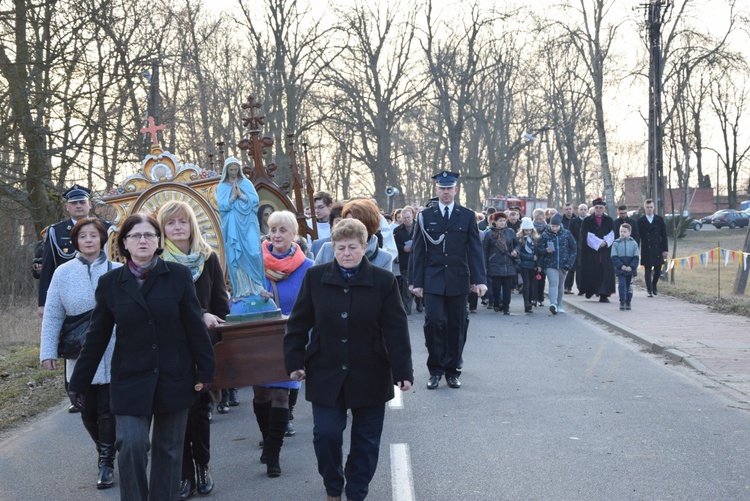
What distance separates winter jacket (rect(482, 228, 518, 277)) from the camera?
17828mm

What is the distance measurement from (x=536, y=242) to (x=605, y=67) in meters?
19.5

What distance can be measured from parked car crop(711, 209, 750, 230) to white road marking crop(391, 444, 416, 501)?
67933 mm

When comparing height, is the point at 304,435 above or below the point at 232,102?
below

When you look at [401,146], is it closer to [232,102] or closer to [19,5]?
[232,102]

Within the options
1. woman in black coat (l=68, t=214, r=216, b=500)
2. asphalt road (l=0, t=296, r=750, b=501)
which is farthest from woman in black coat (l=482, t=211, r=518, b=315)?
woman in black coat (l=68, t=214, r=216, b=500)

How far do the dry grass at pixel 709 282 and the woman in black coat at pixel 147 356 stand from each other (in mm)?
13144

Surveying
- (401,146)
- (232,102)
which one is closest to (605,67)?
(232,102)

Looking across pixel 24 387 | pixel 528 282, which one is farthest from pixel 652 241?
pixel 24 387

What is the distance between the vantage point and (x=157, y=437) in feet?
16.6

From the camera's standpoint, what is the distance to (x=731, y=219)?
70812mm

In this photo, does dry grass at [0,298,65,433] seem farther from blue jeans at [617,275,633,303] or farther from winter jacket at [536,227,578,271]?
blue jeans at [617,275,633,303]

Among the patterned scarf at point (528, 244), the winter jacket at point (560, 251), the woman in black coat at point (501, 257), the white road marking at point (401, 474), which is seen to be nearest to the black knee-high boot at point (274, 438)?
the white road marking at point (401, 474)

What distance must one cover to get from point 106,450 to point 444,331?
4062 mm

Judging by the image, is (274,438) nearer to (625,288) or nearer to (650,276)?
(625,288)
